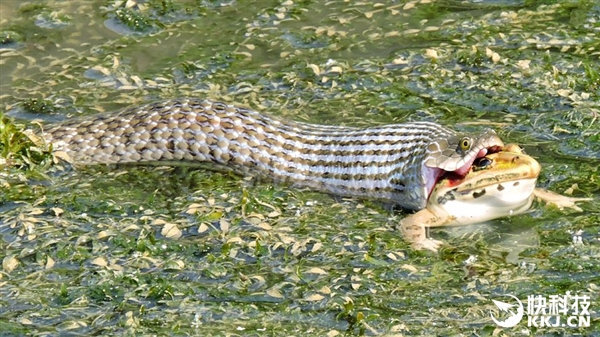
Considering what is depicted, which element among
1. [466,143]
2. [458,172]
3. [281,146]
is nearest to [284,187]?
[281,146]

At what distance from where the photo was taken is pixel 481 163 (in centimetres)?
846

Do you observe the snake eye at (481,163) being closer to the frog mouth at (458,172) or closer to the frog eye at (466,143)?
the frog mouth at (458,172)

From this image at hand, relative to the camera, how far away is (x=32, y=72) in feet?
37.6

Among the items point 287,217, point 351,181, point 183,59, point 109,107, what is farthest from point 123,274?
point 183,59

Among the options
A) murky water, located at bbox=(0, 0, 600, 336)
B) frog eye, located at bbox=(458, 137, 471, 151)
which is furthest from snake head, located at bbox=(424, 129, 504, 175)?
murky water, located at bbox=(0, 0, 600, 336)

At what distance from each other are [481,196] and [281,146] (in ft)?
6.30

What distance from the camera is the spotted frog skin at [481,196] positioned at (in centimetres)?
835

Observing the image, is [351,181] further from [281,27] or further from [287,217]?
[281,27]

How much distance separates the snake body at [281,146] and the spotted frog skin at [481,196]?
0.10 meters

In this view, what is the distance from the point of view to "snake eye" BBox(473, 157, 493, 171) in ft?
27.7

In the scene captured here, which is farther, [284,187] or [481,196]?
[284,187]

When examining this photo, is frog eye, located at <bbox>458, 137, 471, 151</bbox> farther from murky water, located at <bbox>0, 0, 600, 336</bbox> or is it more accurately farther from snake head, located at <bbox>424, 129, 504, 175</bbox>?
murky water, located at <bbox>0, 0, 600, 336</bbox>

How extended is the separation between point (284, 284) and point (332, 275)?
347 mm

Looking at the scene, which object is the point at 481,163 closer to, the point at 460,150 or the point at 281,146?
the point at 460,150
